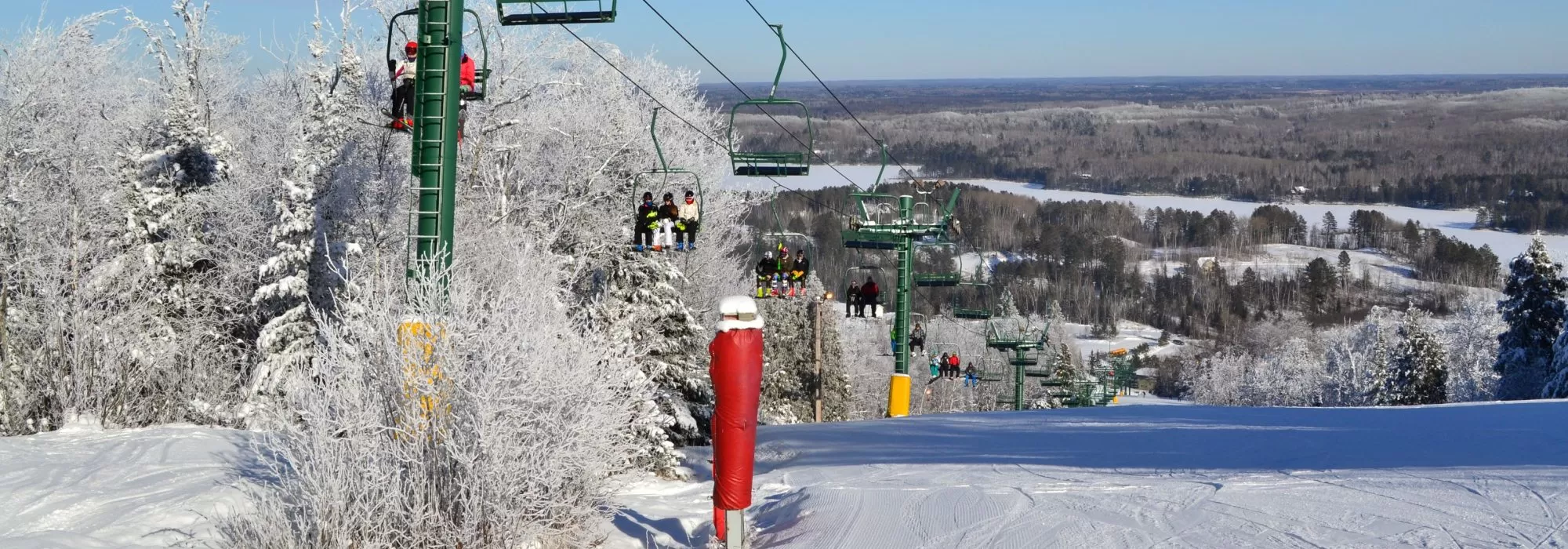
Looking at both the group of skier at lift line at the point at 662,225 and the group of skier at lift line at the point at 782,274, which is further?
the group of skier at lift line at the point at 782,274

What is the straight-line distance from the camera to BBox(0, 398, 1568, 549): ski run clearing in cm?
719

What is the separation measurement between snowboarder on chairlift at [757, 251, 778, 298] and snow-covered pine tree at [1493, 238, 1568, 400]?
31.7m

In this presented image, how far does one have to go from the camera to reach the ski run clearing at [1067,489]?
7.19m

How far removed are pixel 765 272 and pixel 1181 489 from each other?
1448 cm

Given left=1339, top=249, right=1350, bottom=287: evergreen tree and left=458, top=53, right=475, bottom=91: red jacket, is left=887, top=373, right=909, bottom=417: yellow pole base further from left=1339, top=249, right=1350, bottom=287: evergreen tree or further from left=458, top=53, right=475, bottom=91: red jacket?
left=1339, top=249, right=1350, bottom=287: evergreen tree

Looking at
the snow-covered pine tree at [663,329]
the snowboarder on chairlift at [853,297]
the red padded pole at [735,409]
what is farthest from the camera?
the snowboarder on chairlift at [853,297]

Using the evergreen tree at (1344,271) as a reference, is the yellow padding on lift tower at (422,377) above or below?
above

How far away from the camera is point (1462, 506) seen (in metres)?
7.21

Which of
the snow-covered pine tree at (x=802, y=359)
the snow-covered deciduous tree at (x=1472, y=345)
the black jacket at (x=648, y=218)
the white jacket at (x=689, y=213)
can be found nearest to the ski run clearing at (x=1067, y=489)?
the black jacket at (x=648, y=218)

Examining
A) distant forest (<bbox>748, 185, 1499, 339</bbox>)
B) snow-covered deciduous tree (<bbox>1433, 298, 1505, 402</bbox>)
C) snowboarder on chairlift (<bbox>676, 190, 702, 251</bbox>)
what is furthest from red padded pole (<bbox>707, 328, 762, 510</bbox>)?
distant forest (<bbox>748, 185, 1499, 339</bbox>)

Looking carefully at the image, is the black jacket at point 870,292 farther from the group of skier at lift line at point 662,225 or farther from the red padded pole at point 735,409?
the red padded pole at point 735,409

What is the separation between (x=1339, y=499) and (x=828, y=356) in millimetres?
39668

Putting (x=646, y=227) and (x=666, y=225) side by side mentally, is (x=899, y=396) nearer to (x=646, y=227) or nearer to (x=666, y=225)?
(x=666, y=225)

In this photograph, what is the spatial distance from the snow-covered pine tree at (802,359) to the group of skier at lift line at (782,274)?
19.6 m
